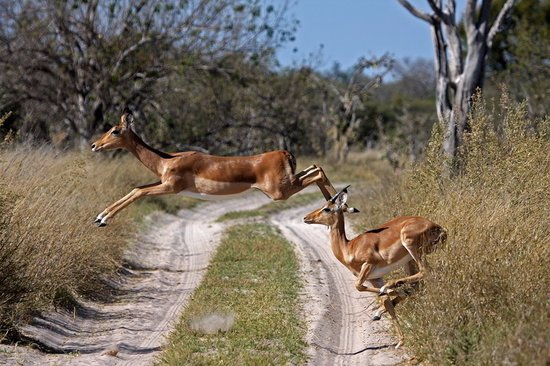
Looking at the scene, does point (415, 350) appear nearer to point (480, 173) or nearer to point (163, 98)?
point (480, 173)

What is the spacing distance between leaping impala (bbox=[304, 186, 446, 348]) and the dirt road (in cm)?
53

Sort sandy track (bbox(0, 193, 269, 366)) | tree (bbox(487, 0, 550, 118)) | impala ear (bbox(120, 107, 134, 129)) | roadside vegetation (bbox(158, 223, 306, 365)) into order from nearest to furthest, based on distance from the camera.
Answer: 1. roadside vegetation (bbox(158, 223, 306, 365))
2. sandy track (bbox(0, 193, 269, 366))
3. impala ear (bbox(120, 107, 134, 129))
4. tree (bbox(487, 0, 550, 118))

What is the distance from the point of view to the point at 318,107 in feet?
125

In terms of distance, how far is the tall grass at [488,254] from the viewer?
6656mm

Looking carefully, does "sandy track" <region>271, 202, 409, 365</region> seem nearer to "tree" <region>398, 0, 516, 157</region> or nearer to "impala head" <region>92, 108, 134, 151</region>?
"impala head" <region>92, 108, 134, 151</region>

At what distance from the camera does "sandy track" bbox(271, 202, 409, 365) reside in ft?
26.8

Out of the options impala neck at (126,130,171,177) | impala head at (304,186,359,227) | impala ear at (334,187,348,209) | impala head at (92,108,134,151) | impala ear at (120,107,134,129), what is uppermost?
impala ear at (120,107,134,129)

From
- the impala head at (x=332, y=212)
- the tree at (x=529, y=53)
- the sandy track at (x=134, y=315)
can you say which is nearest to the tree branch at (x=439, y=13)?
the sandy track at (x=134, y=315)

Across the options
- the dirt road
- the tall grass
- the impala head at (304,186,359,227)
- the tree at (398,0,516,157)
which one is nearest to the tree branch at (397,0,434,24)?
the tree at (398,0,516,157)

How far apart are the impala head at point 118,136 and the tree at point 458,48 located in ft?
22.5

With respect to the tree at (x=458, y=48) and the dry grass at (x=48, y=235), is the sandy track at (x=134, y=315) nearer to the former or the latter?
the dry grass at (x=48, y=235)

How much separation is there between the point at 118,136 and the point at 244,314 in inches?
116

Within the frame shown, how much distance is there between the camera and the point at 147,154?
36.8 feet

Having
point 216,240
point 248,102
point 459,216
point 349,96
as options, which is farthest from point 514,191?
point 349,96
